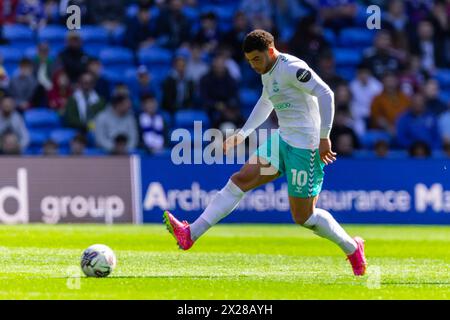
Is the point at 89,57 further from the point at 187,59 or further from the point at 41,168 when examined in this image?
the point at 41,168

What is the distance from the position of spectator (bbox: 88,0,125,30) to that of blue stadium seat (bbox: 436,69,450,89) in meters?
6.78

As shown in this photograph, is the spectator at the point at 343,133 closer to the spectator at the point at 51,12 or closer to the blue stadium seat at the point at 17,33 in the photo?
the spectator at the point at 51,12

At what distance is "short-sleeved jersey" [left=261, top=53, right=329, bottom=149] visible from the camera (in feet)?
33.3

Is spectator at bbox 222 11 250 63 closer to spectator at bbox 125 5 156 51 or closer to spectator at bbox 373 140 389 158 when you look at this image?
spectator at bbox 125 5 156 51

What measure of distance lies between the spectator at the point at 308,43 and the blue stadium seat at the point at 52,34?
494 centimetres

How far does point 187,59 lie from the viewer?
21.7 metres

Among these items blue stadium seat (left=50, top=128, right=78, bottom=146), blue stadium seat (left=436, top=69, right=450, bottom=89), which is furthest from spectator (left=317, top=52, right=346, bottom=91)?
blue stadium seat (left=50, top=128, right=78, bottom=146)

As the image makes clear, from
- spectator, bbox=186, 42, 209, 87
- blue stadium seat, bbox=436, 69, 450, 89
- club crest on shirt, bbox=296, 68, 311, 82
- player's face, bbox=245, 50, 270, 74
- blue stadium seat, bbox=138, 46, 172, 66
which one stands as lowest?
club crest on shirt, bbox=296, 68, 311, 82

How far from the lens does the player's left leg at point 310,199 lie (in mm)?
10141

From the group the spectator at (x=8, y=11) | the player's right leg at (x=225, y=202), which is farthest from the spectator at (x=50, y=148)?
the player's right leg at (x=225, y=202)

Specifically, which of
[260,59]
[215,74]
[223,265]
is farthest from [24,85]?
[260,59]

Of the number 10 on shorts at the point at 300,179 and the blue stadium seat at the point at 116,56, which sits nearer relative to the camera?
the number 10 on shorts at the point at 300,179

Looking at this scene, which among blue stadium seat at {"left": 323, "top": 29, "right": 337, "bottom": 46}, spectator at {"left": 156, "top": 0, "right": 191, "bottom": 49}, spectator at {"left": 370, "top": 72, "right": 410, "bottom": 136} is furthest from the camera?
blue stadium seat at {"left": 323, "top": 29, "right": 337, "bottom": 46}

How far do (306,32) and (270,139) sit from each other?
11.4 metres
